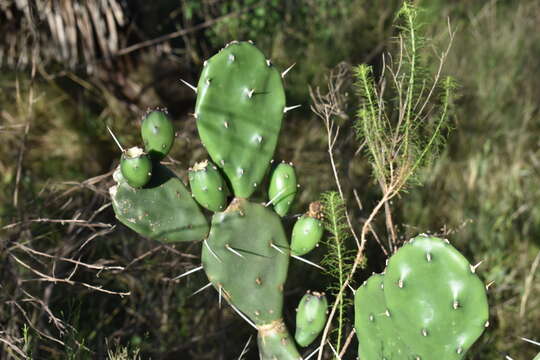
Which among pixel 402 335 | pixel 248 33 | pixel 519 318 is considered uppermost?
pixel 402 335

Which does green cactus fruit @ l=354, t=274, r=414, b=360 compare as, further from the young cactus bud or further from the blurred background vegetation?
the blurred background vegetation

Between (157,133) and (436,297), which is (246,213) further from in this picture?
Answer: (436,297)

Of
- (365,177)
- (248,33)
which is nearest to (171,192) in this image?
(365,177)

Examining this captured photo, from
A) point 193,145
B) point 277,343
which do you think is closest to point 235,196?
point 277,343

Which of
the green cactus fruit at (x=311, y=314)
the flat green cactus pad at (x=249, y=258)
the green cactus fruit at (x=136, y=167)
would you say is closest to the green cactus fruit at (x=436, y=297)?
the green cactus fruit at (x=311, y=314)

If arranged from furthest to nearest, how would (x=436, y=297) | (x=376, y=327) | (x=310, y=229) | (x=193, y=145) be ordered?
(x=193, y=145) → (x=310, y=229) → (x=376, y=327) → (x=436, y=297)

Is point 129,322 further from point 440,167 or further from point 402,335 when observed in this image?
point 440,167
